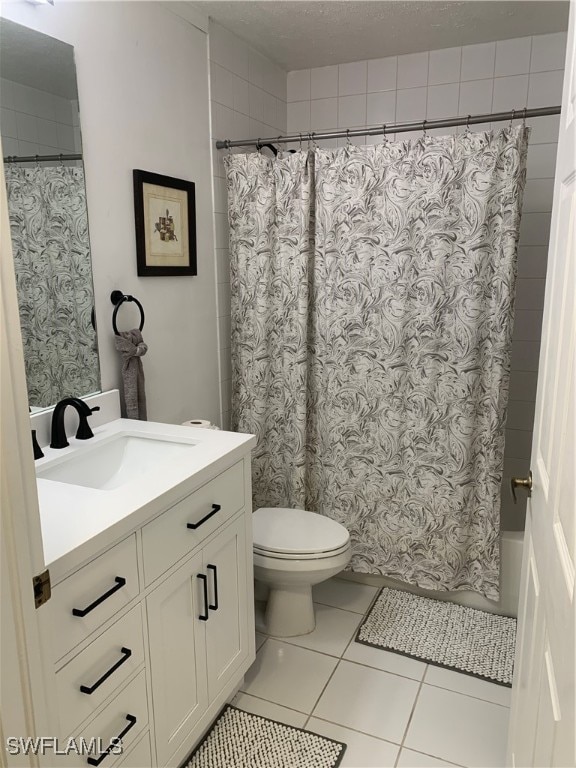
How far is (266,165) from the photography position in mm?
2367

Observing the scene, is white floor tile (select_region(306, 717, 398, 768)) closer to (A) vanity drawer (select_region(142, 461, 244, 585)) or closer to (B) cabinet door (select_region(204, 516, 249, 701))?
(B) cabinet door (select_region(204, 516, 249, 701))

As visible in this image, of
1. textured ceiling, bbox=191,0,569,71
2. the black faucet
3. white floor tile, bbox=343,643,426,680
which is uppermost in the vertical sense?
textured ceiling, bbox=191,0,569,71

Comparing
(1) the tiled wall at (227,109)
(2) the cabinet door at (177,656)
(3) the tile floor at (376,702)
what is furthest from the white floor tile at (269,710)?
(1) the tiled wall at (227,109)

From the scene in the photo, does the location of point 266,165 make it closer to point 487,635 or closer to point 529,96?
point 529,96

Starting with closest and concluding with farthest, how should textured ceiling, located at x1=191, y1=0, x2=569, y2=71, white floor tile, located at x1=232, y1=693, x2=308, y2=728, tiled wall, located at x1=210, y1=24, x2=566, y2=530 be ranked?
white floor tile, located at x1=232, y1=693, x2=308, y2=728, textured ceiling, located at x1=191, y1=0, x2=569, y2=71, tiled wall, located at x1=210, y1=24, x2=566, y2=530

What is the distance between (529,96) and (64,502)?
2583 millimetres

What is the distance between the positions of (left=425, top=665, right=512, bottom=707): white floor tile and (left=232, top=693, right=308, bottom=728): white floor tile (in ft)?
1.58

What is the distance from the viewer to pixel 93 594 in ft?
3.92

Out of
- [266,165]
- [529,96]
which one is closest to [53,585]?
[266,165]

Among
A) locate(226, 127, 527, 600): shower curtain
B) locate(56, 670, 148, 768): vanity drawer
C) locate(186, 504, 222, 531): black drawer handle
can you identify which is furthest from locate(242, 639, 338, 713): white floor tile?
locate(186, 504, 222, 531): black drawer handle

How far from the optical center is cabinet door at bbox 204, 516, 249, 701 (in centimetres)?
164

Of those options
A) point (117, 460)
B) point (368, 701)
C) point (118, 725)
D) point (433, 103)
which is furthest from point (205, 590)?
point (433, 103)

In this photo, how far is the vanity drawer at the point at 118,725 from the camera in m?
1.20

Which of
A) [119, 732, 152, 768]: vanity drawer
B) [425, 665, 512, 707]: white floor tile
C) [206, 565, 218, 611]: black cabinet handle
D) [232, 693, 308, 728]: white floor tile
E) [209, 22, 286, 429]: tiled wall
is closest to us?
[119, 732, 152, 768]: vanity drawer
